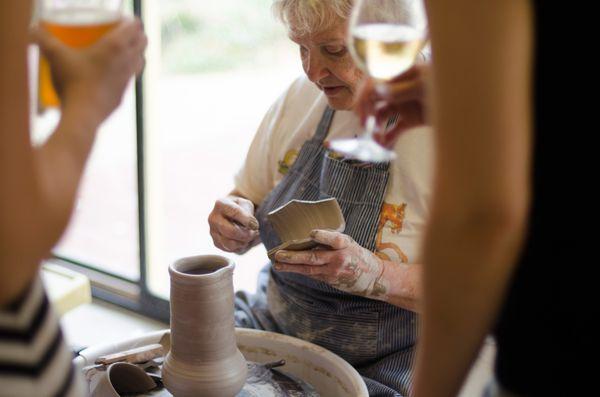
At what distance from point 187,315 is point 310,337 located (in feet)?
1.57

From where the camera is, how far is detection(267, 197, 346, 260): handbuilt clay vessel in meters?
1.71

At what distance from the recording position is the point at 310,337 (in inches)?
74.9

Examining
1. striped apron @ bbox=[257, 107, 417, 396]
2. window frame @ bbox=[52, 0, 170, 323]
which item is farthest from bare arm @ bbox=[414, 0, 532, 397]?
window frame @ bbox=[52, 0, 170, 323]

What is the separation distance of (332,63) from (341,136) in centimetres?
21

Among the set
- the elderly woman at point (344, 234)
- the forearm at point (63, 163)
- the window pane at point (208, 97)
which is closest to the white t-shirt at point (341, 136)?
the elderly woman at point (344, 234)

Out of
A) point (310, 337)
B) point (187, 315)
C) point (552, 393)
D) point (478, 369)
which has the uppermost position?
point (552, 393)

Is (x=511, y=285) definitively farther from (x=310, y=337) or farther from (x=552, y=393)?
(x=310, y=337)

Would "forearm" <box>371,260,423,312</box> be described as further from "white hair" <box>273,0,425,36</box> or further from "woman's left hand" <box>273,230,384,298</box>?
"white hair" <box>273,0,425,36</box>

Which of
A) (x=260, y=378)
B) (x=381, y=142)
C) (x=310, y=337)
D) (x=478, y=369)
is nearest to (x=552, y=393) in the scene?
(x=381, y=142)

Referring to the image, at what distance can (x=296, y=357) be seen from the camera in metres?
1.86

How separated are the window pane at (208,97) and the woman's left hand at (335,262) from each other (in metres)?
2.12

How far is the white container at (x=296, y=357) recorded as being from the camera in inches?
68.3

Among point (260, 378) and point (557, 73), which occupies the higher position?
point (557, 73)

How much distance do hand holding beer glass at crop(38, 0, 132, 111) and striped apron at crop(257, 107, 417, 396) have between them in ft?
3.09
